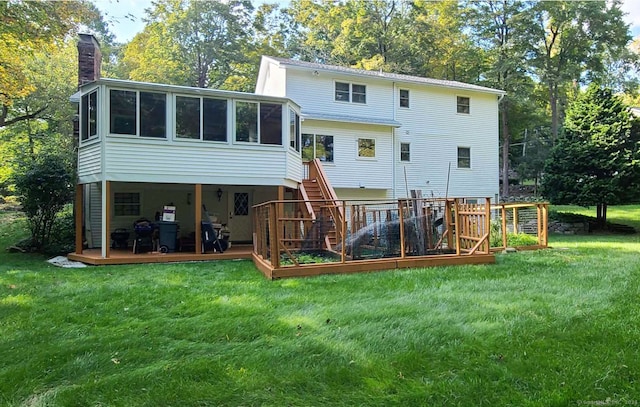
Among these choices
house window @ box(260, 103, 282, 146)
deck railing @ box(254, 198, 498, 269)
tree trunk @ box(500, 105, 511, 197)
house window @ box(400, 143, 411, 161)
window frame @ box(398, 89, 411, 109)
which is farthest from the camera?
tree trunk @ box(500, 105, 511, 197)

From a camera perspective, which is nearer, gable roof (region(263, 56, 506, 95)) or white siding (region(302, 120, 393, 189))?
white siding (region(302, 120, 393, 189))

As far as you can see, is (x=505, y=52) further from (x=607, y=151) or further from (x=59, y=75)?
(x=59, y=75)

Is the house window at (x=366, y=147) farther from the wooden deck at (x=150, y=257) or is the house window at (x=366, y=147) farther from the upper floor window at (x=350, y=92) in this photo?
the wooden deck at (x=150, y=257)

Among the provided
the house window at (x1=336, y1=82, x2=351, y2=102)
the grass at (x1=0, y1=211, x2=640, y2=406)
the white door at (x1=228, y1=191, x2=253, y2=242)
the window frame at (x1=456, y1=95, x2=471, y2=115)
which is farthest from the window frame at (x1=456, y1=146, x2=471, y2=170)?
the grass at (x1=0, y1=211, x2=640, y2=406)

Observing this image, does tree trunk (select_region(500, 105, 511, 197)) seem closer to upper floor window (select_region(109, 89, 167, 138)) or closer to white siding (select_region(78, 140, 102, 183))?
upper floor window (select_region(109, 89, 167, 138))

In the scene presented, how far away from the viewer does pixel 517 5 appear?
2550cm

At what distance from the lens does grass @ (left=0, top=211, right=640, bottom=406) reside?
9.27 ft

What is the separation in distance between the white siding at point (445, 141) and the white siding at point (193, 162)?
7.27 m

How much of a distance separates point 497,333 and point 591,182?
48.9 feet

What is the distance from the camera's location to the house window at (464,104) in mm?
17719

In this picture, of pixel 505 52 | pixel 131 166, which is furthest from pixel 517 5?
pixel 131 166

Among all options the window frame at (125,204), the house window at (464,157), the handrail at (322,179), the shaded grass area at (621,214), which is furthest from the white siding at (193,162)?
the shaded grass area at (621,214)

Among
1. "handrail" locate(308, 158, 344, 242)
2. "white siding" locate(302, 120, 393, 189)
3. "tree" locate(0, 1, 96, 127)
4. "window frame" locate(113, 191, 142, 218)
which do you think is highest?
"tree" locate(0, 1, 96, 127)

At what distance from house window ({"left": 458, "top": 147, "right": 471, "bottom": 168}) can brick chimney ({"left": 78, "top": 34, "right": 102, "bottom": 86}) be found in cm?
1366
